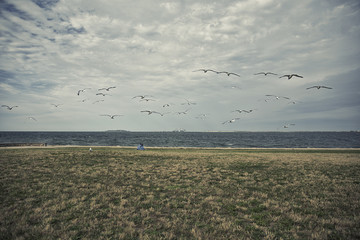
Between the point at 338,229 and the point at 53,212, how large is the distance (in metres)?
10.6

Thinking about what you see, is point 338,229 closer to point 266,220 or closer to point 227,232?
point 266,220

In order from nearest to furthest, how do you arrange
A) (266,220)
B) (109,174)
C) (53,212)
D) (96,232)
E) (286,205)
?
(96,232) < (266,220) < (53,212) < (286,205) < (109,174)

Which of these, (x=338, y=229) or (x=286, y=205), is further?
(x=286, y=205)

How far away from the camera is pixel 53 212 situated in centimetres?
782

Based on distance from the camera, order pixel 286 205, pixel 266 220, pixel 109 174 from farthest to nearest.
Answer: pixel 109 174 → pixel 286 205 → pixel 266 220

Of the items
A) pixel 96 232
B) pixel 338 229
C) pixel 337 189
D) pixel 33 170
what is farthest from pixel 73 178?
pixel 337 189

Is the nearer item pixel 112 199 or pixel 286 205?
pixel 286 205

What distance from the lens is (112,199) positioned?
9.47 metres

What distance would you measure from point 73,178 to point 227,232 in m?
11.5

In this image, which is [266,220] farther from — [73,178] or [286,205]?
[73,178]

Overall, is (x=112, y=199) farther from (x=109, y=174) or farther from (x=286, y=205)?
(x=286, y=205)

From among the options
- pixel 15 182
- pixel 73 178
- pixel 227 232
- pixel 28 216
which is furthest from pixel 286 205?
pixel 15 182

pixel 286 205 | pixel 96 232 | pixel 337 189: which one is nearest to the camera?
pixel 96 232

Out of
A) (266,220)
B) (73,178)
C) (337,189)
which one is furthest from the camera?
(73,178)
